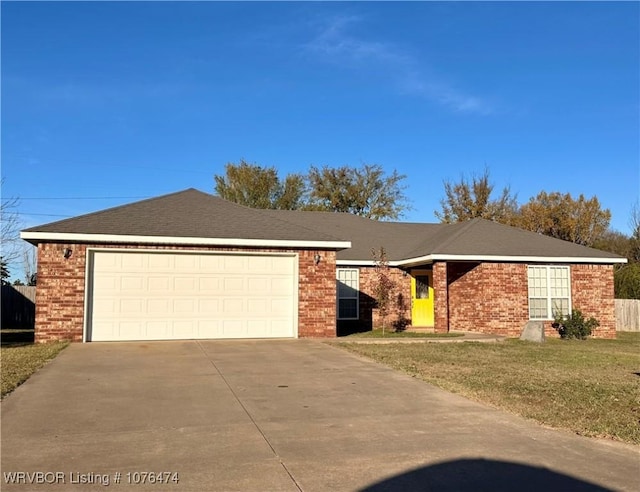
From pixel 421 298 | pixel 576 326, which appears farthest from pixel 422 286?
pixel 576 326

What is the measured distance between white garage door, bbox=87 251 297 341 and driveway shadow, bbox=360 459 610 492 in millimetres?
10543

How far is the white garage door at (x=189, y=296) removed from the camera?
1427 cm

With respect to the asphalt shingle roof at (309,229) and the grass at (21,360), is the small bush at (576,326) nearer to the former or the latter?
the asphalt shingle roof at (309,229)

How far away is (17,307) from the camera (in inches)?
991

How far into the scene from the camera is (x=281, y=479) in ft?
15.4

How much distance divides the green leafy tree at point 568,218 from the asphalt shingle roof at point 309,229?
23.3 metres

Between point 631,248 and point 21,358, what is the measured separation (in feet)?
137

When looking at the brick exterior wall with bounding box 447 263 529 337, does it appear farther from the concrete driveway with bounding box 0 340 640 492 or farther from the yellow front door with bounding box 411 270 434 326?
the concrete driveway with bounding box 0 340 640 492

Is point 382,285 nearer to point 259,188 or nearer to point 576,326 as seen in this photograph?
point 576,326

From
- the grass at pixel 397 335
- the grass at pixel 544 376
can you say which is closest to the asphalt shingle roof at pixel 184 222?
the grass at pixel 397 335

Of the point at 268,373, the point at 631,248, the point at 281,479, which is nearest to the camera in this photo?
the point at 281,479

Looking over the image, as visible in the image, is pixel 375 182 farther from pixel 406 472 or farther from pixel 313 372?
pixel 406 472

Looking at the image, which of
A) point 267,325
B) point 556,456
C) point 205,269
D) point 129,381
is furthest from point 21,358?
point 556,456

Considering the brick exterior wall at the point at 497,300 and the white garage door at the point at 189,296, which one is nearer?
the white garage door at the point at 189,296
